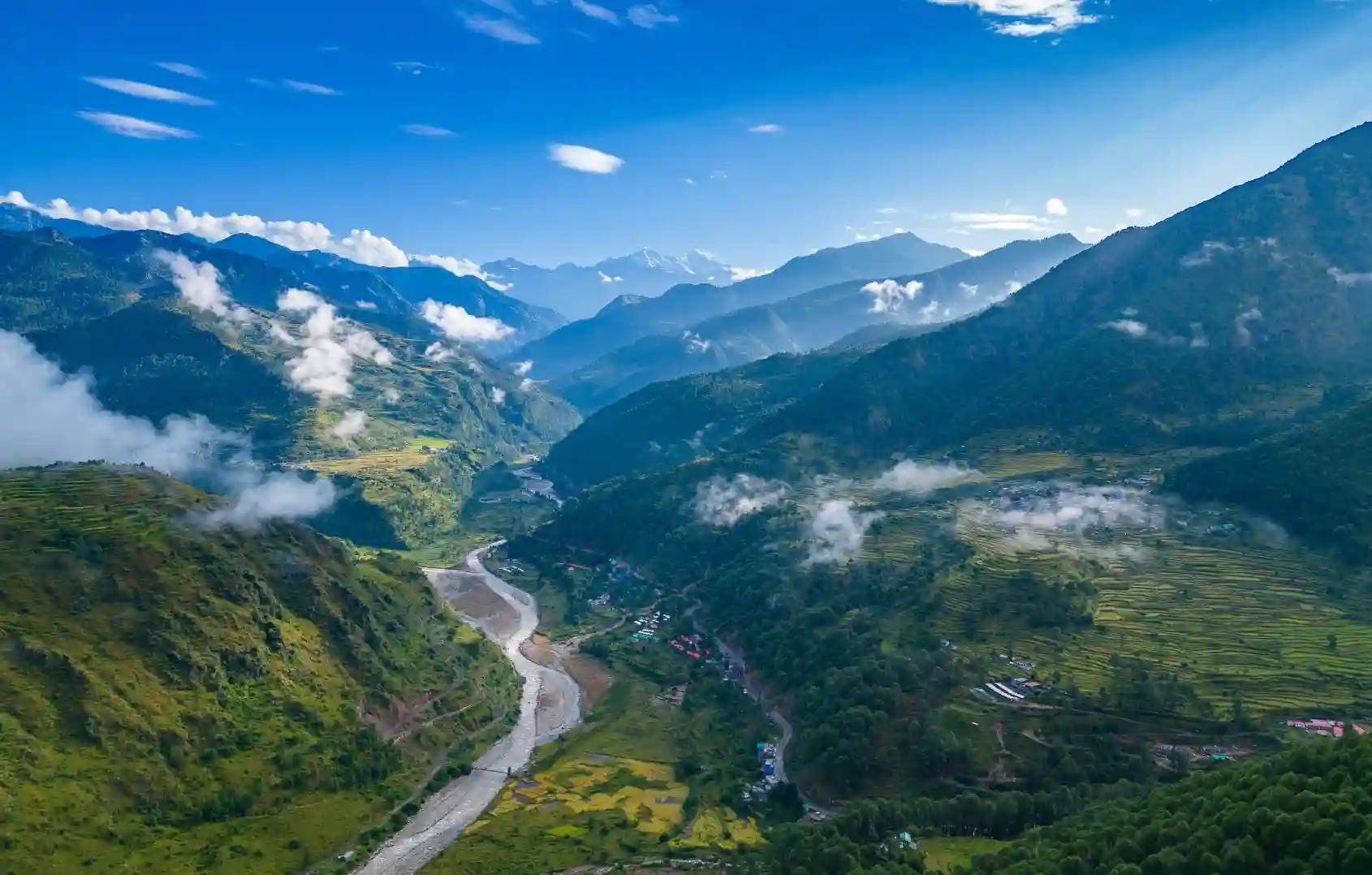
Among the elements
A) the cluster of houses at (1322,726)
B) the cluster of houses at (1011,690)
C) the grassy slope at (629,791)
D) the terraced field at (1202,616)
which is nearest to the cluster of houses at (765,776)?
the grassy slope at (629,791)

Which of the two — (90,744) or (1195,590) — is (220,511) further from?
(1195,590)

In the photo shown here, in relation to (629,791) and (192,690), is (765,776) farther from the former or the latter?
(192,690)

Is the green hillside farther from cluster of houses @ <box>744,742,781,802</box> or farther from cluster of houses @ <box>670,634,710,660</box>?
cluster of houses @ <box>744,742,781,802</box>

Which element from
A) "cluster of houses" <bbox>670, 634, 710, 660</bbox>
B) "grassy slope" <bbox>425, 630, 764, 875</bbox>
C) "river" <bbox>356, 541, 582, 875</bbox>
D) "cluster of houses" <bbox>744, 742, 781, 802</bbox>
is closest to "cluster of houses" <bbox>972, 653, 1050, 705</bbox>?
"cluster of houses" <bbox>744, 742, 781, 802</bbox>

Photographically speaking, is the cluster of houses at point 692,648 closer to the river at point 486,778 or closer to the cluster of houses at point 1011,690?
the river at point 486,778

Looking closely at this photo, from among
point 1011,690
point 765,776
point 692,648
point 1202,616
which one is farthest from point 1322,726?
point 692,648

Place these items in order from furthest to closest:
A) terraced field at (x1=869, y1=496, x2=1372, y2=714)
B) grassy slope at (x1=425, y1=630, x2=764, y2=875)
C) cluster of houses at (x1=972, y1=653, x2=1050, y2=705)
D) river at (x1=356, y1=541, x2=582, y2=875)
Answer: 1. cluster of houses at (x1=972, y1=653, x2=1050, y2=705)
2. terraced field at (x1=869, y1=496, x2=1372, y2=714)
3. grassy slope at (x1=425, y1=630, x2=764, y2=875)
4. river at (x1=356, y1=541, x2=582, y2=875)
